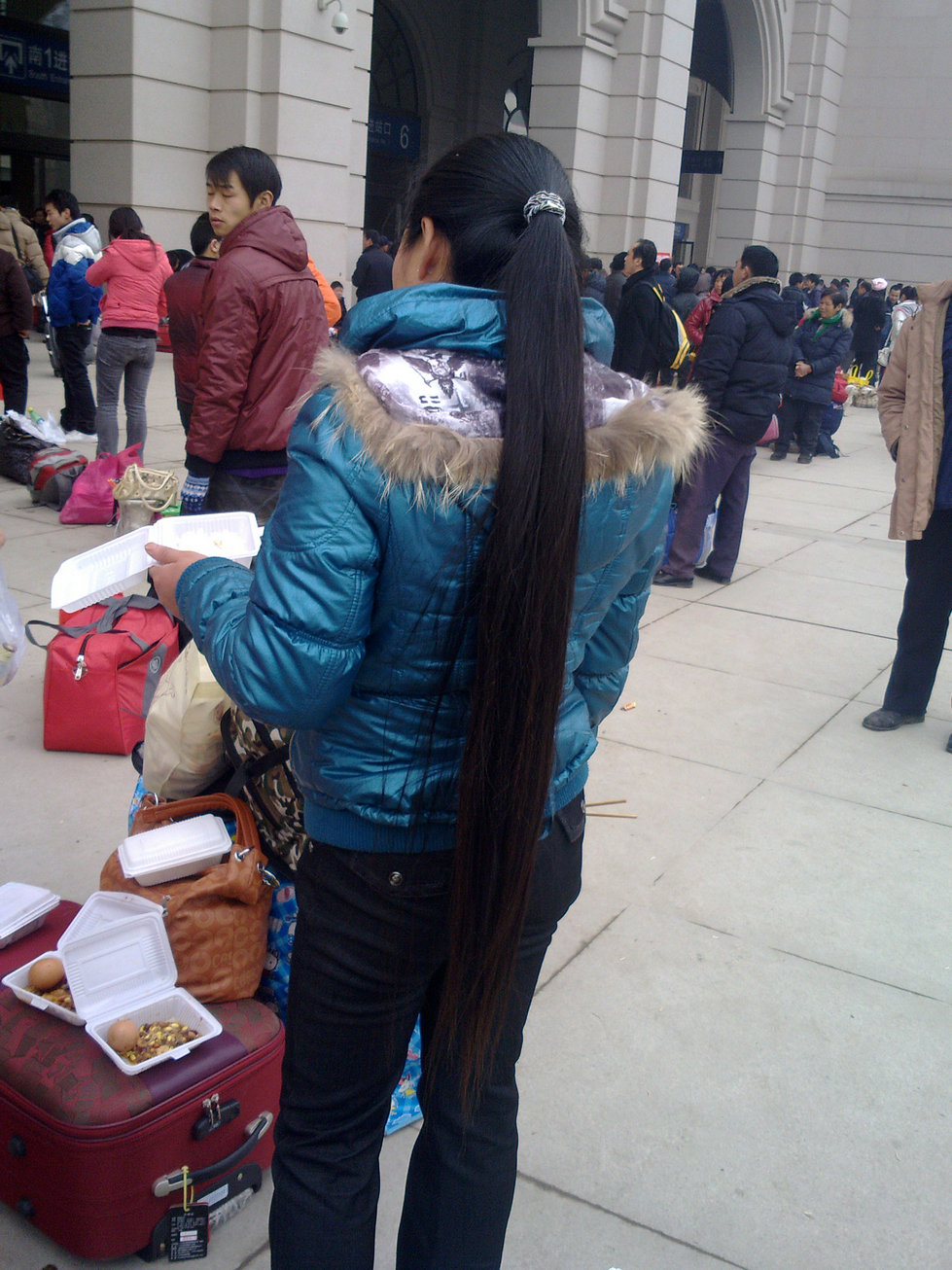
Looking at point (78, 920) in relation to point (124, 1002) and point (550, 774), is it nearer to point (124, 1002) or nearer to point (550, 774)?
point (124, 1002)

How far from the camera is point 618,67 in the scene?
19.8 meters

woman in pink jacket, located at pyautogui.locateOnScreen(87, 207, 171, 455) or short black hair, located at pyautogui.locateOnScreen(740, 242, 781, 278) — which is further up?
short black hair, located at pyautogui.locateOnScreen(740, 242, 781, 278)

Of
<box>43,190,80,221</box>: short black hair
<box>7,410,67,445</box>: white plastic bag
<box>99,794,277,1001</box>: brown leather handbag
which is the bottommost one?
<box>99,794,277,1001</box>: brown leather handbag

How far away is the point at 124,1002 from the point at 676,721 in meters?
3.20

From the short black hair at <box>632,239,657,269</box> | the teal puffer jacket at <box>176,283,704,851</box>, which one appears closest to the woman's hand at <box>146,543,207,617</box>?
the teal puffer jacket at <box>176,283,704,851</box>

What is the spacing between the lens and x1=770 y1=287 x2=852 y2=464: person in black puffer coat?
1179 cm

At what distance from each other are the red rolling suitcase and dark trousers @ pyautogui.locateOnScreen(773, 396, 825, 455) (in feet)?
37.3

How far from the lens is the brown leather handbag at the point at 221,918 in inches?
88.4

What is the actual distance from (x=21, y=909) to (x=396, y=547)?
156 cm

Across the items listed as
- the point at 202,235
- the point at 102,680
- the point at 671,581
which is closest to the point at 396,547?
the point at 102,680

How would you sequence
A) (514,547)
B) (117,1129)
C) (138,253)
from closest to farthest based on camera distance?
1. (514,547)
2. (117,1129)
3. (138,253)

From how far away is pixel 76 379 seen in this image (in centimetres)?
927

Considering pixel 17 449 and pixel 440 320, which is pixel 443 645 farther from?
pixel 17 449

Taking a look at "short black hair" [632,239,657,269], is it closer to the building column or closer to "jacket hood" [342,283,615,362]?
"jacket hood" [342,283,615,362]
